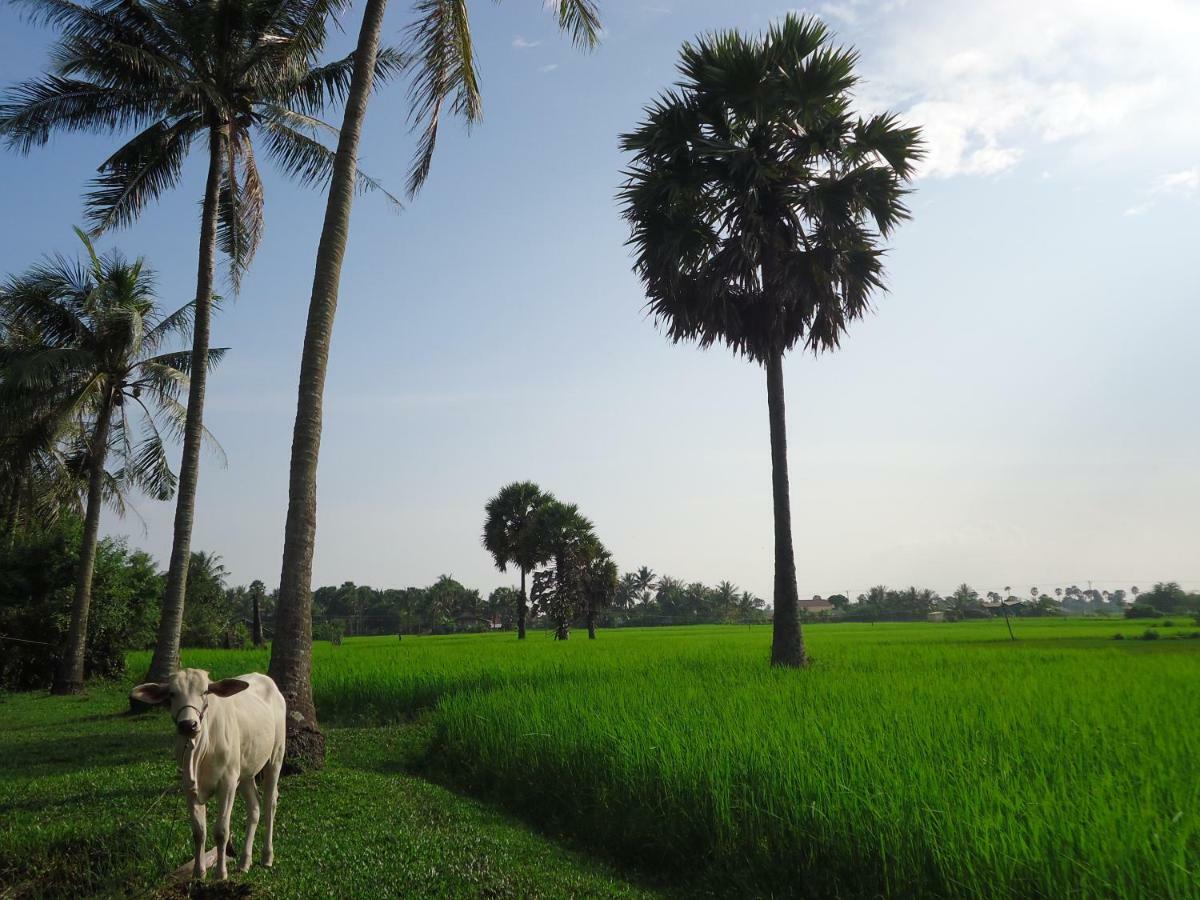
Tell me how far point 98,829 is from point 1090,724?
9.39m

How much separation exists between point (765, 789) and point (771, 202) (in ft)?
48.9

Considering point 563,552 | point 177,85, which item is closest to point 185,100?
point 177,85

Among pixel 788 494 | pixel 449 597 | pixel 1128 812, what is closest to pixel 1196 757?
pixel 1128 812

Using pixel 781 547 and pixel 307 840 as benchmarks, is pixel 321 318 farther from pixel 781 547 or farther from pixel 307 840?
pixel 781 547

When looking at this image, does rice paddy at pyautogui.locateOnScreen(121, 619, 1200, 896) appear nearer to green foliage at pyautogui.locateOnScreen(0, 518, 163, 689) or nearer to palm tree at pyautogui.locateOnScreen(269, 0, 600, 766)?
palm tree at pyautogui.locateOnScreen(269, 0, 600, 766)

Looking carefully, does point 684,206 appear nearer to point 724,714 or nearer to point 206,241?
point 206,241

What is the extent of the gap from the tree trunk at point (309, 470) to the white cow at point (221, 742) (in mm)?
3701

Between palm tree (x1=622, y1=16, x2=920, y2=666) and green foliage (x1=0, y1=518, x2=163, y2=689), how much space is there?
1939 cm

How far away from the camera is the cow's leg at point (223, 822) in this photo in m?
4.49

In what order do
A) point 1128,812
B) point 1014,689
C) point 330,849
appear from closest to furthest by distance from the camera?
point 1128,812 < point 330,849 < point 1014,689

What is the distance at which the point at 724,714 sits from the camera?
337 inches

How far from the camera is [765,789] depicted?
5.77 meters

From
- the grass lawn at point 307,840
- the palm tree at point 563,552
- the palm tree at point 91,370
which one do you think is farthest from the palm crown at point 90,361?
the palm tree at point 563,552

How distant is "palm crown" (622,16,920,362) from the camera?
16688 mm
